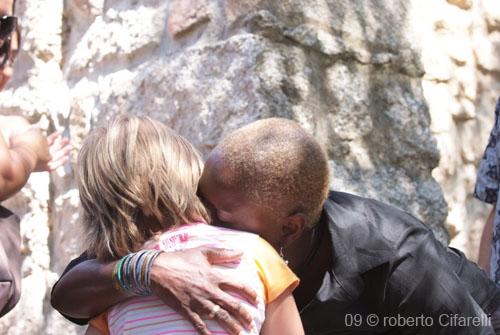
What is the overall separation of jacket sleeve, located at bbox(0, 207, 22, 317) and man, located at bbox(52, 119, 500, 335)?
0.44m

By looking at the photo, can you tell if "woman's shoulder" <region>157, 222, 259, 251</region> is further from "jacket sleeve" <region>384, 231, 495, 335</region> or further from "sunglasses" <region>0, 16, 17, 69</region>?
"sunglasses" <region>0, 16, 17, 69</region>

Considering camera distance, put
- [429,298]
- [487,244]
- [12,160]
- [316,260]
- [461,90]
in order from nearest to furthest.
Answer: [429,298] → [316,260] → [12,160] → [487,244] → [461,90]

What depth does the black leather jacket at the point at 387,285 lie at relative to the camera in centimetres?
178

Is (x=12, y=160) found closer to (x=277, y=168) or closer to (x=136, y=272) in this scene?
(x=136, y=272)

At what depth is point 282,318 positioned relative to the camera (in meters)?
1.67

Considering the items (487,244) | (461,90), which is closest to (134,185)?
(487,244)

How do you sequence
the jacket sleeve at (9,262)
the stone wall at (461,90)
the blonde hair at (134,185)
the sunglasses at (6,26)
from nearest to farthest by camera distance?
the blonde hair at (134,185), the jacket sleeve at (9,262), the sunglasses at (6,26), the stone wall at (461,90)

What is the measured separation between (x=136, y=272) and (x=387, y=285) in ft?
1.63

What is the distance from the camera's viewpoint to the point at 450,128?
9.88 ft

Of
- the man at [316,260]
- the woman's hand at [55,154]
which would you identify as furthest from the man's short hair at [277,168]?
the woman's hand at [55,154]

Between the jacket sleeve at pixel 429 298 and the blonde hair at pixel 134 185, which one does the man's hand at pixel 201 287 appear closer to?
the blonde hair at pixel 134 185

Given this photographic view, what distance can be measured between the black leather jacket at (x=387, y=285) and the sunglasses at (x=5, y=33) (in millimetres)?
1183

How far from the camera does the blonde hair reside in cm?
174

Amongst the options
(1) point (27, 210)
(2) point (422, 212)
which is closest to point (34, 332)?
(1) point (27, 210)
